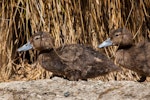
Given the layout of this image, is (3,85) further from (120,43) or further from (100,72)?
(120,43)

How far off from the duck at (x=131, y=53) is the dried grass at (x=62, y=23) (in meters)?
0.68

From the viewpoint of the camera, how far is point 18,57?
7.93 metres

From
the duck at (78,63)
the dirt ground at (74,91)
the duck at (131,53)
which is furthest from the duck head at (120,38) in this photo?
the dirt ground at (74,91)

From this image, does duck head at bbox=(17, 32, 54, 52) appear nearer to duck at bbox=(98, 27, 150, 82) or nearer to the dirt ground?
duck at bbox=(98, 27, 150, 82)

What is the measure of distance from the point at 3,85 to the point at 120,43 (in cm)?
168

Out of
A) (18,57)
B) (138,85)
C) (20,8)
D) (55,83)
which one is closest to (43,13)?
(20,8)

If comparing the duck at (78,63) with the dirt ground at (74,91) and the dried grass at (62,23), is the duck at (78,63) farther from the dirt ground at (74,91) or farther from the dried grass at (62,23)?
the dried grass at (62,23)

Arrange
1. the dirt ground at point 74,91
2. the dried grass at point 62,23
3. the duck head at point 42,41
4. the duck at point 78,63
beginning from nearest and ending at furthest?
the dirt ground at point 74,91, the duck at point 78,63, the duck head at point 42,41, the dried grass at point 62,23

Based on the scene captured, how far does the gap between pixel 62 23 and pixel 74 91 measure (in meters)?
2.14

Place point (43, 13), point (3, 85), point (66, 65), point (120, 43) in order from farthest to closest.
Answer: point (43, 13)
point (120, 43)
point (66, 65)
point (3, 85)

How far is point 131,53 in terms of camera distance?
22.1 ft

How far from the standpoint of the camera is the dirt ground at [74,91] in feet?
17.5

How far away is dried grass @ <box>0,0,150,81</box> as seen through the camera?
7.49 m

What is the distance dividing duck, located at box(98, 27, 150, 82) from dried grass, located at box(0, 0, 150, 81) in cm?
68
